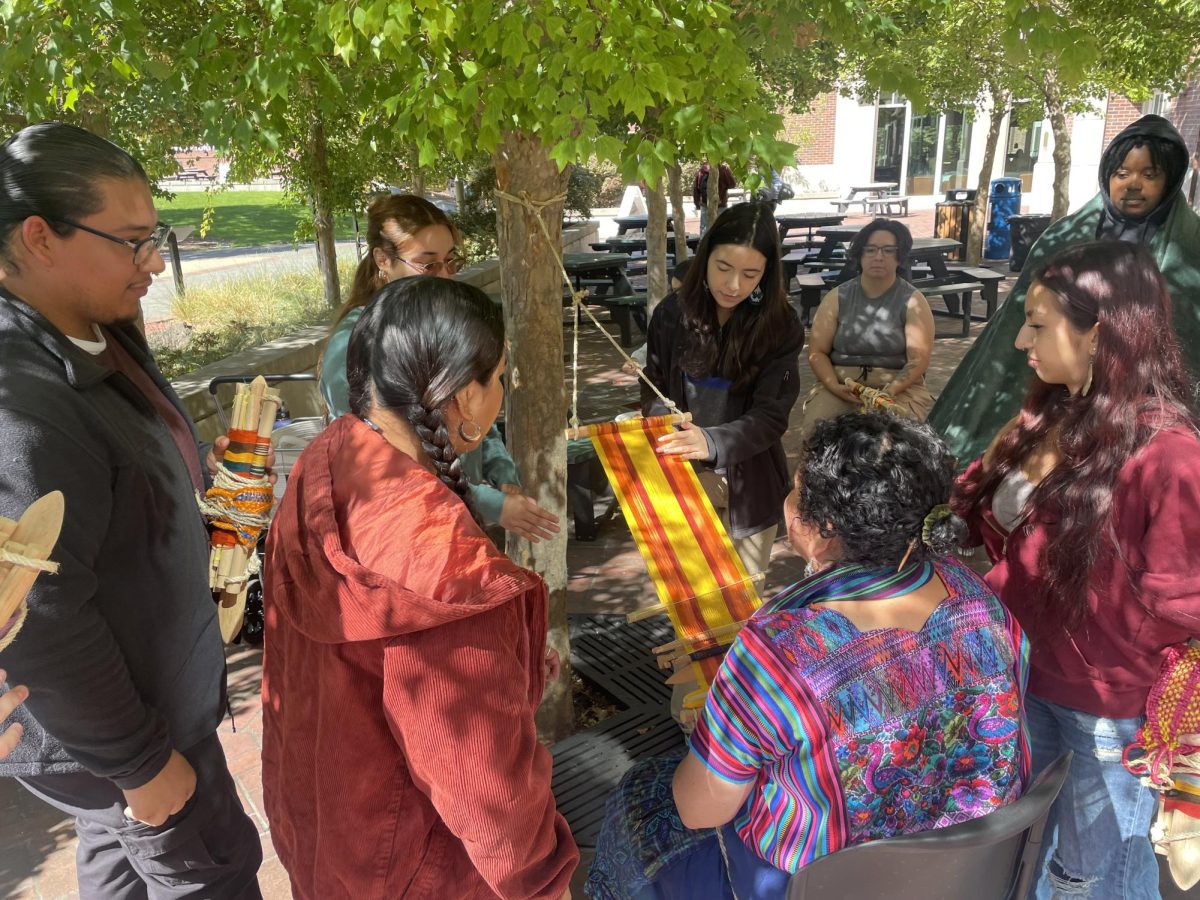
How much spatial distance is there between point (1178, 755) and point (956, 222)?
51.7 ft

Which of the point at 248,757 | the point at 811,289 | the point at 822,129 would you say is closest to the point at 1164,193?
the point at 248,757

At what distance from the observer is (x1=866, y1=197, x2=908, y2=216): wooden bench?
24.2m

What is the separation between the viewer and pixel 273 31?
2.32 meters

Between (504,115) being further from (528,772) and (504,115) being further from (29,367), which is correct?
(528,772)

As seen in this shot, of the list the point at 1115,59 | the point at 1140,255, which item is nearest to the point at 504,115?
the point at 1140,255

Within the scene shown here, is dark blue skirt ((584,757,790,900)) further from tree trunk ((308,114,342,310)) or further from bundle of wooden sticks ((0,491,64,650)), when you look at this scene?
tree trunk ((308,114,342,310))

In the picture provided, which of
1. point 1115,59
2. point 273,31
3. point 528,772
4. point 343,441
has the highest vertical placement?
point 1115,59

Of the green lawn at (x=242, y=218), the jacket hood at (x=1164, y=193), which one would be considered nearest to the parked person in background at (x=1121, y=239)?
the jacket hood at (x=1164, y=193)

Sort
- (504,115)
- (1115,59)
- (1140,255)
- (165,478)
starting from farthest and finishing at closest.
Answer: (1115,59), (504,115), (1140,255), (165,478)

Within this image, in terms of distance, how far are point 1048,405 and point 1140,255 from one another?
0.41m

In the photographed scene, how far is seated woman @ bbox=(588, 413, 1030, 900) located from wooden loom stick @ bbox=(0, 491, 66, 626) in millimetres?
1127

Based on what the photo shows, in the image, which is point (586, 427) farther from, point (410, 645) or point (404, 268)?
point (410, 645)

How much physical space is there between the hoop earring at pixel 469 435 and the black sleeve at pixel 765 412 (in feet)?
4.53

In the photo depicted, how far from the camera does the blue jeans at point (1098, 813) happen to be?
209 centimetres
